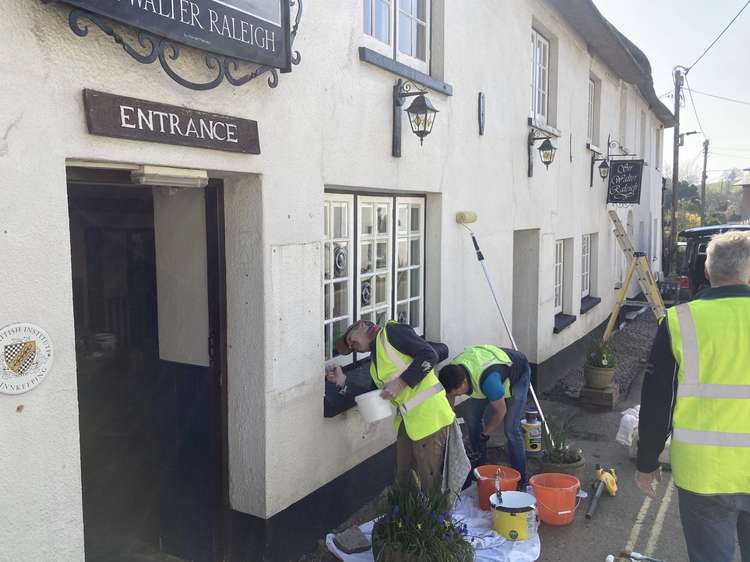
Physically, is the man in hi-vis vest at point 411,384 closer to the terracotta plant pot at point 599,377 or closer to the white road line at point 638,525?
the white road line at point 638,525

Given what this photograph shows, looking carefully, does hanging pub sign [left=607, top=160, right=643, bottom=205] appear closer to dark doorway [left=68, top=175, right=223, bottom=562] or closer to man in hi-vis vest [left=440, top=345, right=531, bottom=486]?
man in hi-vis vest [left=440, top=345, right=531, bottom=486]

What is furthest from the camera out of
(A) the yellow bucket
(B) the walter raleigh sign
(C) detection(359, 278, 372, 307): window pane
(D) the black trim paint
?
(C) detection(359, 278, 372, 307): window pane

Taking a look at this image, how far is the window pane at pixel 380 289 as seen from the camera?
18.9 ft

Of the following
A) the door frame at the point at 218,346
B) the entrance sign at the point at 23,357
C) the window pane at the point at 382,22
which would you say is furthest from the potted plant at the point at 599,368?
the entrance sign at the point at 23,357

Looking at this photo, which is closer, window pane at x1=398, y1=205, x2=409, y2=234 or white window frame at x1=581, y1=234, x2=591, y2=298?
window pane at x1=398, y1=205, x2=409, y2=234

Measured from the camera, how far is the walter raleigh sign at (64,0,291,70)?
300 centimetres

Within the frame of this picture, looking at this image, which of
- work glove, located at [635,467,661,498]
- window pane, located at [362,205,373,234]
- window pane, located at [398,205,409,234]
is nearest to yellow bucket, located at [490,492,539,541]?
work glove, located at [635,467,661,498]

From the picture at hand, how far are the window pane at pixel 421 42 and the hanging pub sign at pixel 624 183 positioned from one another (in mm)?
7564

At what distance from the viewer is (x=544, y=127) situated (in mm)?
9117

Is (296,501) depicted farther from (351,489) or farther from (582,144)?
(582,144)

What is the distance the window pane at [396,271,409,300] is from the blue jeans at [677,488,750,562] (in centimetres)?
323

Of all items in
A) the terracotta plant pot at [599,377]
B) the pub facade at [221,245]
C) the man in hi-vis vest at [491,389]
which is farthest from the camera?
the terracotta plant pot at [599,377]

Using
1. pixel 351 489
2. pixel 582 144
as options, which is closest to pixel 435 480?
pixel 351 489

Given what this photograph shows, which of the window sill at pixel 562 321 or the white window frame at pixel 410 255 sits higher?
the white window frame at pixel 410 255
